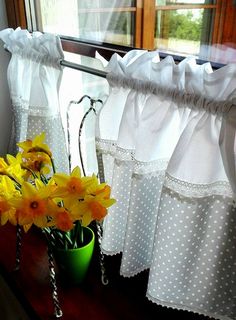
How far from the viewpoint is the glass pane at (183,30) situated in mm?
787

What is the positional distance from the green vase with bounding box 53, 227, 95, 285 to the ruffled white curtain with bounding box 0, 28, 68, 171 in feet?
1.15

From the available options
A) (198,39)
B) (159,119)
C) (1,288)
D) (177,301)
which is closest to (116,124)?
(159,119)

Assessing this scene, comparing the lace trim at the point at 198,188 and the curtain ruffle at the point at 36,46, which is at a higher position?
the curtain ruffle at the point at 36,46

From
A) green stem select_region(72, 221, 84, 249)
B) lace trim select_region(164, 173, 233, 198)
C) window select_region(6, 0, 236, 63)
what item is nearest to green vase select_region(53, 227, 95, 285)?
green stem select_region(72, 221, 84, 249)

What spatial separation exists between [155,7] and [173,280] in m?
0.70

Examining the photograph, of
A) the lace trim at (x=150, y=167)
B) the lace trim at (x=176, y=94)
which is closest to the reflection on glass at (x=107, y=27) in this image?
the lace trim at (x=176, y=94)

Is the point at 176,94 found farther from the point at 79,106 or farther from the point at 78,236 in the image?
the point at 79,106

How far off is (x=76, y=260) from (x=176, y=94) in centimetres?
49

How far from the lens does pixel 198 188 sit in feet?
1.99

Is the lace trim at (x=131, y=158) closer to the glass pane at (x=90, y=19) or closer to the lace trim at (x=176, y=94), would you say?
the lace trim at (x=176, y=94)

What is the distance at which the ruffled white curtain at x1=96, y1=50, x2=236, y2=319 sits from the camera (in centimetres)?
57

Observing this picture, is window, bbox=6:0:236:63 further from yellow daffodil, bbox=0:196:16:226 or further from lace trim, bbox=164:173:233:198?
yellow daffodil, bbox=0:196:16:226

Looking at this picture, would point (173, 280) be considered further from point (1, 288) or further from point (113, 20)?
point (113, 20)

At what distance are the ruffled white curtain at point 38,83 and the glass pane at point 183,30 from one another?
0.98ft
